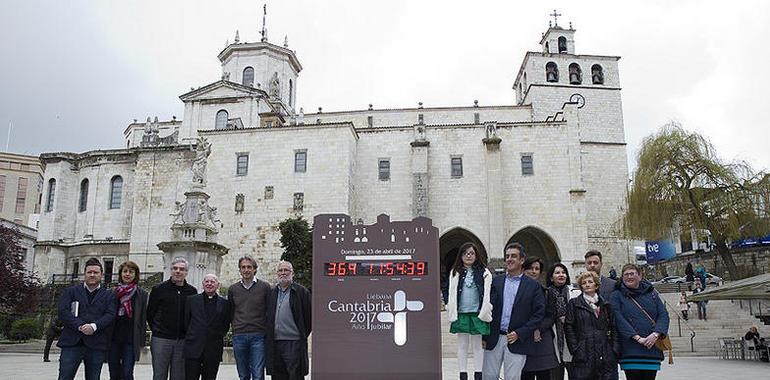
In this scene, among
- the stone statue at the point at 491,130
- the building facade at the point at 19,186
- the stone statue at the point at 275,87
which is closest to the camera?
the stone statue at the point at 491,130

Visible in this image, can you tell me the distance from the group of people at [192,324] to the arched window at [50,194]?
36.5m

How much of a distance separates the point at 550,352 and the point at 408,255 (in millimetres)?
1869

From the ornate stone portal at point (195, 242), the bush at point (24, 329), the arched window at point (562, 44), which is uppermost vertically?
the arched window at point (562, 44)

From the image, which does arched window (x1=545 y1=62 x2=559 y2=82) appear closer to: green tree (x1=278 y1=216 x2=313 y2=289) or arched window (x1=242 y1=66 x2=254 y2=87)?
arched window (x1=242 y1=66 x2=254 y2=87)

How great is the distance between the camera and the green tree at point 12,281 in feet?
61.2

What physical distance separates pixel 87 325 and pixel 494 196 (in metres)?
29.0


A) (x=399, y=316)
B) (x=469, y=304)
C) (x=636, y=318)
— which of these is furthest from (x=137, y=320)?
(x=636, y=318)

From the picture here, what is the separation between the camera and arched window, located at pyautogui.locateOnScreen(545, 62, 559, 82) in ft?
156

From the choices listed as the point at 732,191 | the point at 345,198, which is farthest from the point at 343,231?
the point at 345,198

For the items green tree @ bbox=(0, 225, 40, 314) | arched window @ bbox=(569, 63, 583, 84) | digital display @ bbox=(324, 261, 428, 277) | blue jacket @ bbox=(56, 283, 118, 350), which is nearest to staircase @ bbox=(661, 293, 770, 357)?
digital display @ bbox=(324, 261, 428, 277)

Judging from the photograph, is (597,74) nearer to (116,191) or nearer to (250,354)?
(116,191)

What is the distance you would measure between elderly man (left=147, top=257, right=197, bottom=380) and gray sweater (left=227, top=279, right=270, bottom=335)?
630 mm

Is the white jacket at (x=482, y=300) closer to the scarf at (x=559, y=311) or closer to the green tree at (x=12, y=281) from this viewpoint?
the scarf at (x=559, y=311)

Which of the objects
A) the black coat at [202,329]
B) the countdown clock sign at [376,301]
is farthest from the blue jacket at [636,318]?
the black coat at [202,329]
